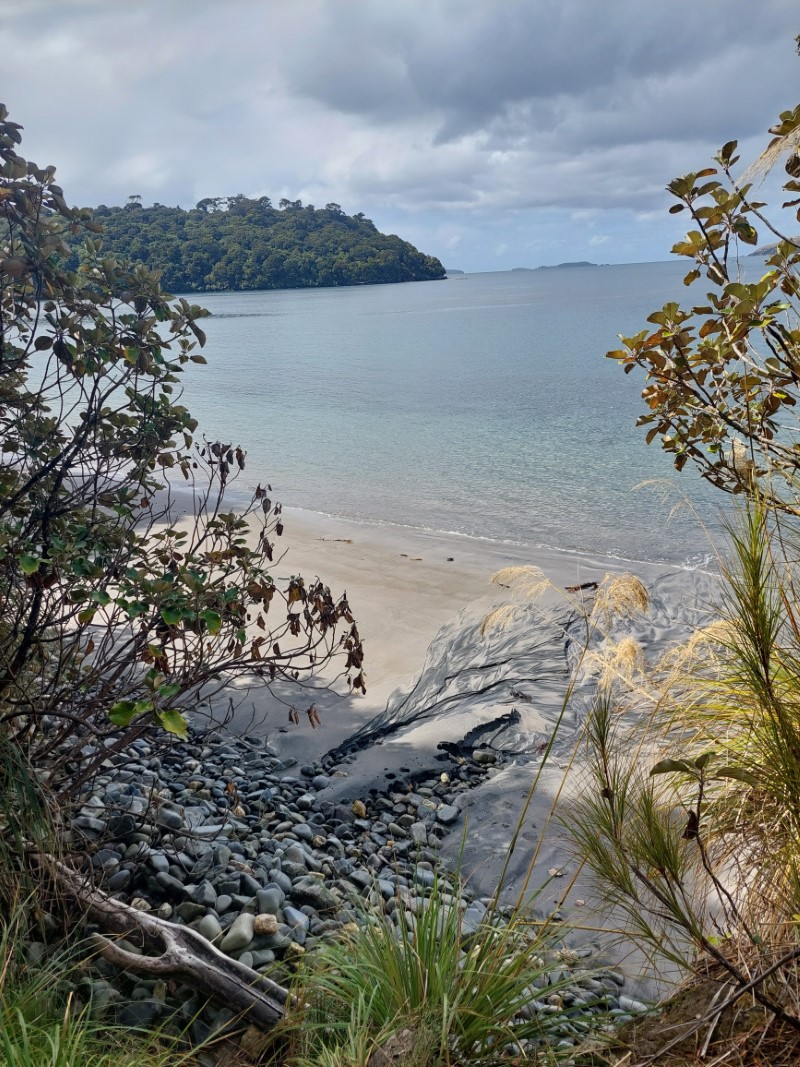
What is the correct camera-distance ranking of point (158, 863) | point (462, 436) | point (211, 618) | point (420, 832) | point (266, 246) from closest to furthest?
point (211, 618)
point (158, 863)
point (420, 832)
point (462, 436)
point (266, 246)

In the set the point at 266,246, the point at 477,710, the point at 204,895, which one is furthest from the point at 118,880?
the point at 266,246

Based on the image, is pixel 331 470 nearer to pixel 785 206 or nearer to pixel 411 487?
pixel 411 487

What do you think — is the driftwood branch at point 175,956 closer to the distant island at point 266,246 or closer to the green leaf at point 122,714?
the green leaf at point 122,714

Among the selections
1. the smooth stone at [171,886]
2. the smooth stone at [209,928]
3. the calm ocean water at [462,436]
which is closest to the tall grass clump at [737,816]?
the calm ocean water at [462,436]

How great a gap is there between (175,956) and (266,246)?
106 meters

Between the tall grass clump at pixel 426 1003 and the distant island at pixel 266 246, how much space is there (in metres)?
60.3

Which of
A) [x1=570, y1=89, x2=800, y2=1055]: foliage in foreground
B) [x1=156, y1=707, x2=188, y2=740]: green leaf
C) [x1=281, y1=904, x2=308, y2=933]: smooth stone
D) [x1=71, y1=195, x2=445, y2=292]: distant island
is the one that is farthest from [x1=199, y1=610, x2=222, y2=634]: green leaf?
[x1=71, y1=195, x2=445, y2=292]: distant island

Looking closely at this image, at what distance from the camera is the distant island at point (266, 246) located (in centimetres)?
7431

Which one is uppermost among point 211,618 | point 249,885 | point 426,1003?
point 211,618

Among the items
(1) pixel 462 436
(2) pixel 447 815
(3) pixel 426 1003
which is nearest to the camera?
(3) pixel 426 1003

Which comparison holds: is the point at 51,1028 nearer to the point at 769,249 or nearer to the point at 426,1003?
the point at 426,1003

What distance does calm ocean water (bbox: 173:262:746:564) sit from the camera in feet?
41.3

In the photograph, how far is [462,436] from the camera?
20.3 metres

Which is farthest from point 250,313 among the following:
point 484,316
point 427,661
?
point 427,661
